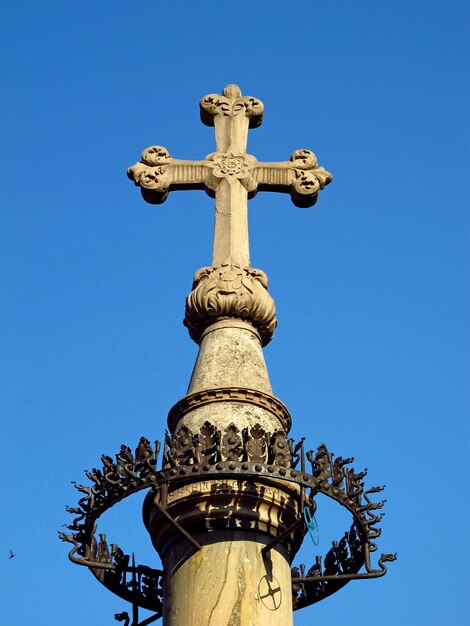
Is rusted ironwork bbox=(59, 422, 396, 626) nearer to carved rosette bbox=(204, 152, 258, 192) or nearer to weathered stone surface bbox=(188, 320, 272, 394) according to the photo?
weathered stone surface bbox=(188, 320, 272, 394)

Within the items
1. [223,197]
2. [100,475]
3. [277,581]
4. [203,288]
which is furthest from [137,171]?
[277,581]

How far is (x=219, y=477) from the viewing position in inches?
383

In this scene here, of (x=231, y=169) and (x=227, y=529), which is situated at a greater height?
(x=231, y=169)

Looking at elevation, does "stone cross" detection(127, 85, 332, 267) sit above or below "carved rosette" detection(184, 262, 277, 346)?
above

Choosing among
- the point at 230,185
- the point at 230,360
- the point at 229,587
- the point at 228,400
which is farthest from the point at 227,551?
the point at 230,185

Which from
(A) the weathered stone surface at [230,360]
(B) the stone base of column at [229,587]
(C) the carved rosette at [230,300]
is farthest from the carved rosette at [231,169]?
(B) the stone base of column at [229,587]

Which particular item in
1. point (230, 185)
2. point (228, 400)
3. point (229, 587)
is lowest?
point (229, 587)

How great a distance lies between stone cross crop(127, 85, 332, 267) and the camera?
13.1m

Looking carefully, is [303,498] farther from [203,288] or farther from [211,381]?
[203,288]

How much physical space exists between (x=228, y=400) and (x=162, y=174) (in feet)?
12.5

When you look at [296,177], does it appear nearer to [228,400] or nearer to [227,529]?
[228,400]

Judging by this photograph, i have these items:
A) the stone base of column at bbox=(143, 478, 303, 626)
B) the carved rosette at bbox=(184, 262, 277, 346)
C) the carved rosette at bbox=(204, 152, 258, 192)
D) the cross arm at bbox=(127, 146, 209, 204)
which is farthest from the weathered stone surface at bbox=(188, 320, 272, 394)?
the cross arm at bbox=(127, 146, 209, 204)

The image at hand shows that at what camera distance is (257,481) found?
10133mm

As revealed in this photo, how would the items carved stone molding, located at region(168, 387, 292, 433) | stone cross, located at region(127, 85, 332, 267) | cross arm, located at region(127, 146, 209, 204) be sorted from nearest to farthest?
carved stone molding, located at region(168, 387, 292, 433) < stone cross, located at region(127, 85, 332, 267) < cross arm, located at region(127, 146, 209, 204)
